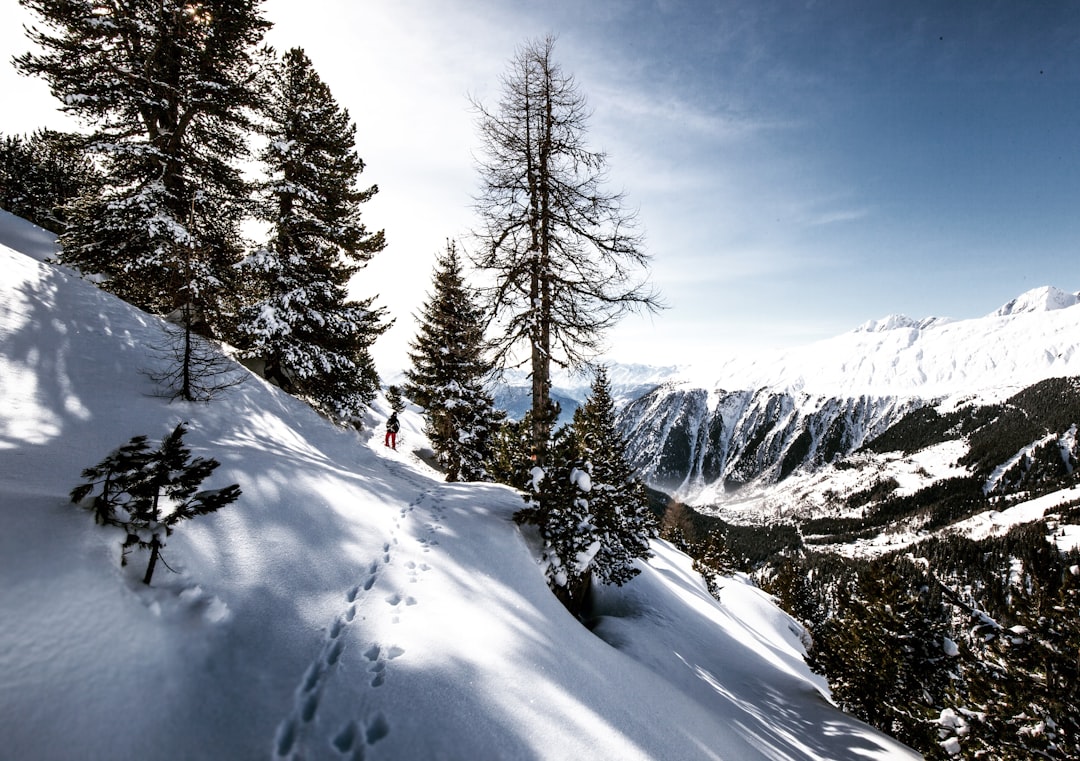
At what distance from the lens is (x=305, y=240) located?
47.3 feet

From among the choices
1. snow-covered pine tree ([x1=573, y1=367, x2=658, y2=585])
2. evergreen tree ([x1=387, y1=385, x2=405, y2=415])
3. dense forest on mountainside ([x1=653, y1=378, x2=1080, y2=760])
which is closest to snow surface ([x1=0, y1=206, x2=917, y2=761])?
snow-covered pine tree ([x1=573, y1=367, x2=658, y2=585])

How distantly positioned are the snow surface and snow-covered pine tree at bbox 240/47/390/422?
3979 mm

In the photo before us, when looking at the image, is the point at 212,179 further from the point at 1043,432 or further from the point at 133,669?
the point at 1043,432

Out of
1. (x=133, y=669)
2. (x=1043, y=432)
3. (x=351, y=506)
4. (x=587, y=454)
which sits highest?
(x=1043, y=432)

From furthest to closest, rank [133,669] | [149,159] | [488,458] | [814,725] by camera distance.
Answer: [488,458] < [149,159] < [814,725] < [133,669]

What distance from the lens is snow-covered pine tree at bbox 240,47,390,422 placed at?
13.6 metres

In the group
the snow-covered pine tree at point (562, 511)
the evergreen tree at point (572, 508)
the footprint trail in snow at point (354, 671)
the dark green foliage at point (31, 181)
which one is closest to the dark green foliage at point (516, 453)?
the snow-covered pine tree at point (562, 511)

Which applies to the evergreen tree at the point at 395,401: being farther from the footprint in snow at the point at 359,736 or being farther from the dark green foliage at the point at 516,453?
the footprint in snow at the point at 359,736

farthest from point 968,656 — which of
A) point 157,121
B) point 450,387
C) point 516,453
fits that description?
point 157,121

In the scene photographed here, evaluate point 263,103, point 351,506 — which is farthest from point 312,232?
point 351,506

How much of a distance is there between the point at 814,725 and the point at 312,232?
20691 mm

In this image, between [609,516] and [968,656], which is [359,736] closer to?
[609,516]

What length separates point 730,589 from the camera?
1102 inches

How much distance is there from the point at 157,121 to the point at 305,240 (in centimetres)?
506
